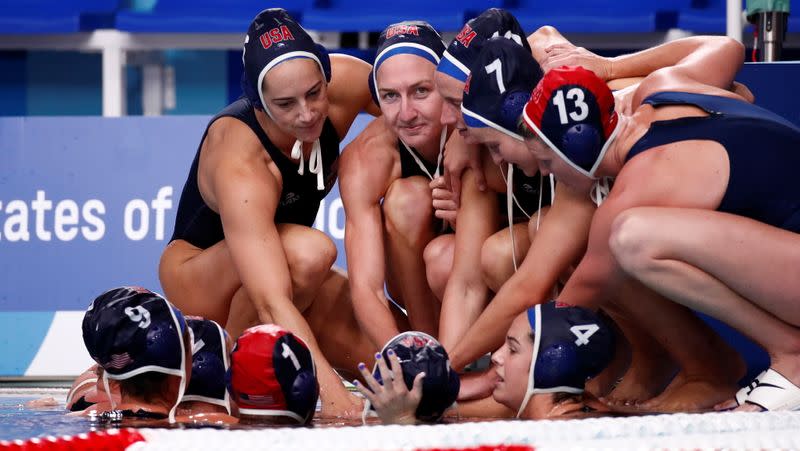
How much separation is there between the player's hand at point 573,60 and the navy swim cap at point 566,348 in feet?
3.25

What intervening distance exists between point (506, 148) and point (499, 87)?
0.18 metres

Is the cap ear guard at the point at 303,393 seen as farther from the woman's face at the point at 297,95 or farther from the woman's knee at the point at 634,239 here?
the woman's face at the point at 297,95

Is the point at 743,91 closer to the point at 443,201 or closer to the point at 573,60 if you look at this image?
the point at 573,60

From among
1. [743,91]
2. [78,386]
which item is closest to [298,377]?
[78,386]

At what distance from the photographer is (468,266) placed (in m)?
3.79

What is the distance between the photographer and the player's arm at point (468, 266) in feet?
12.3

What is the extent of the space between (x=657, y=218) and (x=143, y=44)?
4418 millimetres

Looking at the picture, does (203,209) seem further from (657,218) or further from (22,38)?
(22,38)

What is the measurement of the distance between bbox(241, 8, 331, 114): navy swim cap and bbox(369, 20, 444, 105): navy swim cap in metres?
0.18

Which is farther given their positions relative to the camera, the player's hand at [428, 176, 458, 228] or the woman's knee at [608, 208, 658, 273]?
the player's hand at [428, 176, 458, 228]

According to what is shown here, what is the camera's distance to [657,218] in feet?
10.1

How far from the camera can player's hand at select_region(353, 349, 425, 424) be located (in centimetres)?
303

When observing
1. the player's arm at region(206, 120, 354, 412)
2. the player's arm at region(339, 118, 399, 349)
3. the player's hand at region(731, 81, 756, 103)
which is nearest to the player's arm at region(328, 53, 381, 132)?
the player's arm at region(339, 118, 399, 349)

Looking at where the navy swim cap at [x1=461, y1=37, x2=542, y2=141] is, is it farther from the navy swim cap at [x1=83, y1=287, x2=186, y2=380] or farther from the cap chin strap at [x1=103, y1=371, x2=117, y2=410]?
the cap chin strap at [x1=103, y1=371, x2=117, y2=410]
